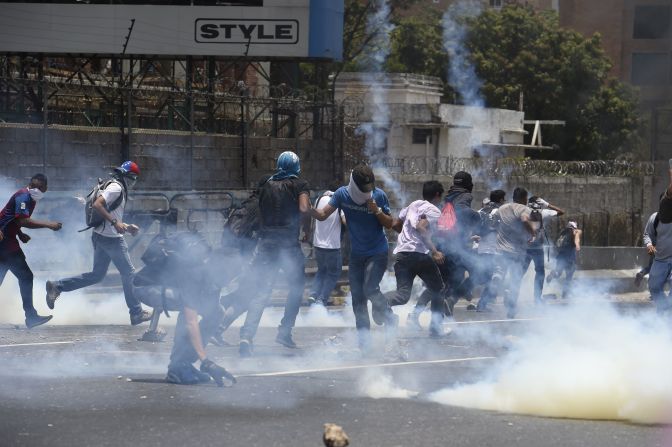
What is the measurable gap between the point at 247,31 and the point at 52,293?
1486 cm

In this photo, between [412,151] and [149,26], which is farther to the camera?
[412,151]

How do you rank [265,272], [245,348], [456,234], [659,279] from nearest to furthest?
1. [245,348]
2. [265,272]
3. [659,279]
4. [456,234]

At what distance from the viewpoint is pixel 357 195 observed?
1013 centimetres

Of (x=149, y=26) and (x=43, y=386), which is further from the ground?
(x=149, y=26)

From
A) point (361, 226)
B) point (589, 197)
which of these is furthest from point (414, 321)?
point (589, 197)

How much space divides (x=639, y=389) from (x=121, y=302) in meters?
7.55

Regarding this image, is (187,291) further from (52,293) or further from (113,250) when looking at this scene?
Result: (52,293)

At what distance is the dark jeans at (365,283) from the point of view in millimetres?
10289

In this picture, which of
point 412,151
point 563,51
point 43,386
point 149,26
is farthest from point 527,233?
point 563,51

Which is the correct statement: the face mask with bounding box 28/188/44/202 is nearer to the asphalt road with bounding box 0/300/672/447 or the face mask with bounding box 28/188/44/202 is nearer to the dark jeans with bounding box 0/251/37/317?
the dark jeans with bounding box 0/251/37/317

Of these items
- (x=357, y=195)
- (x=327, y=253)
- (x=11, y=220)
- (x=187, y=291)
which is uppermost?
(x=357, y=195)

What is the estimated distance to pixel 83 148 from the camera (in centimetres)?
1655

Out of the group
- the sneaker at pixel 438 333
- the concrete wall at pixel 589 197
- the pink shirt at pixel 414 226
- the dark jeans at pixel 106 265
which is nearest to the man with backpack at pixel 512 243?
the sneaker at pixel 438 333

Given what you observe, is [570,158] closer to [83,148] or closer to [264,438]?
[83,148]
